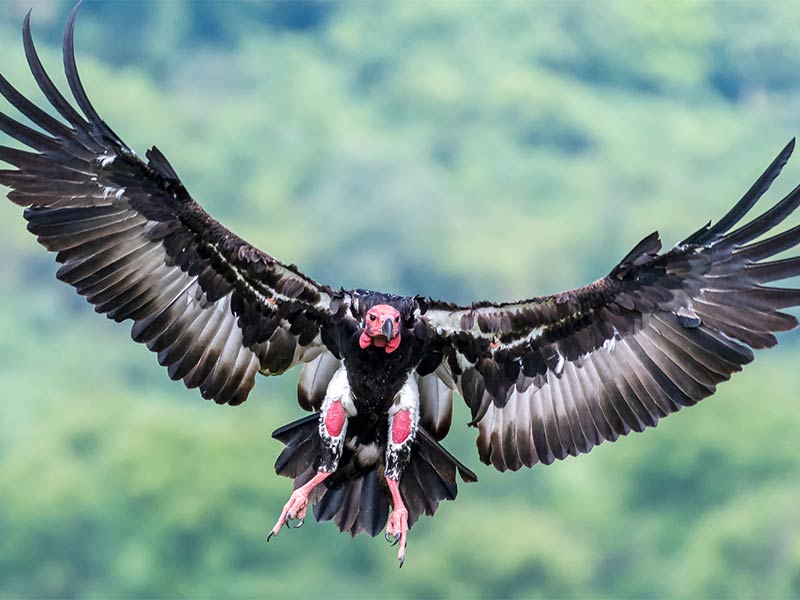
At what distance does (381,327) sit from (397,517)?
3.87 ft

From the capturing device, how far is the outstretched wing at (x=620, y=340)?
24.6 ft

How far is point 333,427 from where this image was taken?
782 cm

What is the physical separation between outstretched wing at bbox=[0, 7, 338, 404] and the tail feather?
53cm

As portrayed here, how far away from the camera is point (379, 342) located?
743cm

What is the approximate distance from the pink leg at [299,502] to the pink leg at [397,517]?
1.31ft

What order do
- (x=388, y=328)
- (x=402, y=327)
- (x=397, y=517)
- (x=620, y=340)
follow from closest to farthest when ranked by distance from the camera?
(x=388, y=328), (x=402, y=327), (x=397, y=517), (x=620, y=340)

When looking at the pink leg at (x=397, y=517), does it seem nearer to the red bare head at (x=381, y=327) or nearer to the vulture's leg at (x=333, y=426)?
the vulture's leg at (x=333, y=426)

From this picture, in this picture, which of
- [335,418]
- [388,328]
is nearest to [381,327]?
[388,328]

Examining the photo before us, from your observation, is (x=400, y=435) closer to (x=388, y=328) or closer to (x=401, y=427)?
(x=401, y=427)

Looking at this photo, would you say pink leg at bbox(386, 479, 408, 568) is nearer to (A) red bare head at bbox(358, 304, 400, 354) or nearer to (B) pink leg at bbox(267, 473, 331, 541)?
(B) pink leg at bbox(267, 473, 331, 541)

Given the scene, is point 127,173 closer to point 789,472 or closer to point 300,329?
point 300,329

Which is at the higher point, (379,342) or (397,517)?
(379,342)

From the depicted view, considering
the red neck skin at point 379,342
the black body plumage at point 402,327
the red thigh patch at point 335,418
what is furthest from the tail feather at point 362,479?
the red neck skin at point 379,342

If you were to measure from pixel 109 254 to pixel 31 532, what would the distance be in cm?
2701
